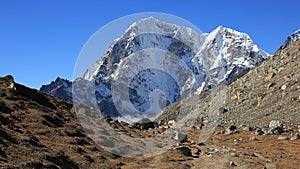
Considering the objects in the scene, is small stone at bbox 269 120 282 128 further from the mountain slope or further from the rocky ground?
the mountain slope

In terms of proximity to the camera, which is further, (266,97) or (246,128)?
(266,97)

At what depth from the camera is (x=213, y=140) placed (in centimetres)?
6450

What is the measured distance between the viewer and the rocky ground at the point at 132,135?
3691 cm

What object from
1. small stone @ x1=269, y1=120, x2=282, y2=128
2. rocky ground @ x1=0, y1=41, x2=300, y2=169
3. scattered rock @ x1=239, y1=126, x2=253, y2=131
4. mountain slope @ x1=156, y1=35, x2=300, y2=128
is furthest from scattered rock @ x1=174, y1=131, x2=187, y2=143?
mountain slope @ x1=156, y1=35, x2=300, y2=128

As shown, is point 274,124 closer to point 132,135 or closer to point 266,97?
point 266,97

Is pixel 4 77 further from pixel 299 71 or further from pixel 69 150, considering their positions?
A: pixel 299 71

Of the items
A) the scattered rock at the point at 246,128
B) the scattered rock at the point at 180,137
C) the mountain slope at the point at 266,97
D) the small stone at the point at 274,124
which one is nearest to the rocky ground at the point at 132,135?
the small stone at the point at 274,124

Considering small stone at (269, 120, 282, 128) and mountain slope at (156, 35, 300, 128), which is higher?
mountain slope at (156, 35, 300, 128)

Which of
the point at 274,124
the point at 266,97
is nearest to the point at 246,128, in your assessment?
the point at 274,124

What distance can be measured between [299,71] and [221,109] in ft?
70.1

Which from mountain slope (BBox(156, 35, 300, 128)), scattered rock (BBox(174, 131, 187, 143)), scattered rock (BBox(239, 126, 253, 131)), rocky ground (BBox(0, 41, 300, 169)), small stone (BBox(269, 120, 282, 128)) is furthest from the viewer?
mountain slope (BBox(156, 35, 300, 128))

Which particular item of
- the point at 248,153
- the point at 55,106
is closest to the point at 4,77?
the point at 55,106

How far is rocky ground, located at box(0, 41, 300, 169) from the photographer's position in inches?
1453

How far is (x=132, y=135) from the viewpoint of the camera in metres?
61.2
